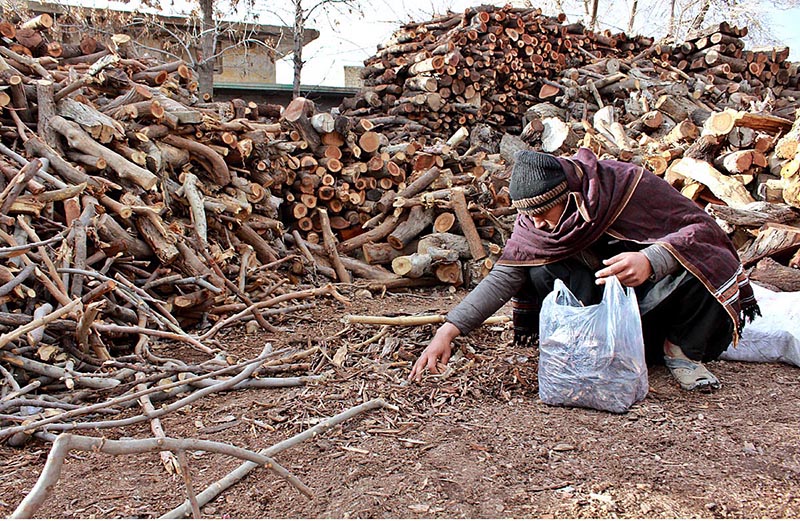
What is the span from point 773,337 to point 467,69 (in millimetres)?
6744

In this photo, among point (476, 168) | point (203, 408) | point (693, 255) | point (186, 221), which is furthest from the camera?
point (476, 168)

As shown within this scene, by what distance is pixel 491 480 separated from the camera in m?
1.90

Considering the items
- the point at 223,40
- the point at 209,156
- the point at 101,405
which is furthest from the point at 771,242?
the point at 223,40

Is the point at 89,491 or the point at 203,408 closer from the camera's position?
the point at 89,491

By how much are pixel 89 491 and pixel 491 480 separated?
1.34 metres

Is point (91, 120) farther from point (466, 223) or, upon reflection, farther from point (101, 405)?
point (466, 223)

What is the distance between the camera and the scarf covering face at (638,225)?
8.10ft

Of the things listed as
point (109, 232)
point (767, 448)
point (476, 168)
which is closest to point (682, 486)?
point (767, 448)

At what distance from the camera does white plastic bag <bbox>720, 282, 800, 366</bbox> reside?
2947 millimetres

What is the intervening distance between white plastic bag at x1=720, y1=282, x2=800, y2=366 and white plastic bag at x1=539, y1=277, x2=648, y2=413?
99 centimetres

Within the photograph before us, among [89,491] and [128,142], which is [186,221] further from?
[89,491]

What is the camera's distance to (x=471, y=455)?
6.79ft

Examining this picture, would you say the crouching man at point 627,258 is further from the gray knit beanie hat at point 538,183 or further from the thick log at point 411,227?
the thick log at point 411,227

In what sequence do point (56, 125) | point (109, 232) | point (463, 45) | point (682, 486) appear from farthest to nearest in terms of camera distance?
1. point (463, 45)
2. point (56, 125)
3. point (109, 232)
4. point (682, 486)
